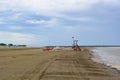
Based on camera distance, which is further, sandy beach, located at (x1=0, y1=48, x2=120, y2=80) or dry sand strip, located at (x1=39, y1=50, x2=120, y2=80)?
dry sand strip, located at (x1=39, y1=50, x2=120, y2=80)

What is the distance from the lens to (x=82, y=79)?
47.9 ft

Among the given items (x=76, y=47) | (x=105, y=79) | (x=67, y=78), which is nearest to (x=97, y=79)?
(x=105, y=79)

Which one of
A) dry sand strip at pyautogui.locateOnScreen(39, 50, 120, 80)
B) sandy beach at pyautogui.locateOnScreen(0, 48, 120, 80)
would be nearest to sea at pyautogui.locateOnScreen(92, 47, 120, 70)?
sandy beach at pyautogui.locateOnScreen(0, 48, 120, 80)

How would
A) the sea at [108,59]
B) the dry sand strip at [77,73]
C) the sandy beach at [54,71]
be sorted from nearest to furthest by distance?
the sandy beach at [54,71]
the dry sand strip at [77,73]
the sea at [108,59]

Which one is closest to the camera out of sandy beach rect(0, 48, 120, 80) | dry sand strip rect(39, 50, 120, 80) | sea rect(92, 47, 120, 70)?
sandy beach rect(0, 48, 120, 80)

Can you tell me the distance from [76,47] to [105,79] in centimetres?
6962

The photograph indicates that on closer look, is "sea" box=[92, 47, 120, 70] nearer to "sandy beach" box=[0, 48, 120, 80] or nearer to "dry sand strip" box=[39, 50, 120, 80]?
"sandy beach" box=[0, 48, 120, 80]

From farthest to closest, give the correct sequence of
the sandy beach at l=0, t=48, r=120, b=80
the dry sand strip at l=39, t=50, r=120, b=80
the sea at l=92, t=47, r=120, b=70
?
the sea at l=92, t=47, r=120, b=70 < the dry sand strip at l=39, t=50, r=120, b=80 < the sandy beach at l=0, t=48, r=120, b=80

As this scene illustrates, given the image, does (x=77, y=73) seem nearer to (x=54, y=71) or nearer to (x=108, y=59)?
(x=54, y=71)

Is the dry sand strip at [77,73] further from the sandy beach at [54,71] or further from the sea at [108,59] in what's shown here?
the sea at [108,59]

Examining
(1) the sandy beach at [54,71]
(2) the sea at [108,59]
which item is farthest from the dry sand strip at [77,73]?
(2) the sea at [108,59]

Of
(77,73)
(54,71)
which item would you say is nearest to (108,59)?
(54,71)

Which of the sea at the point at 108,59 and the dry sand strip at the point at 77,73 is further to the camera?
the sea at the point at 108,59

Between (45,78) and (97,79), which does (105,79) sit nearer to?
(97,79)
